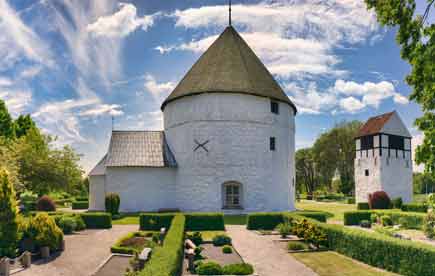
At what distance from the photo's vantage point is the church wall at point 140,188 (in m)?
26.7

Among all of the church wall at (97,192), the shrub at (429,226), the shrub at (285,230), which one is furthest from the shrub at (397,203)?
the church wall at (97,192)

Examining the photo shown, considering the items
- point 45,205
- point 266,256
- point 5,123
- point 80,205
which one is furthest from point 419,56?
point 5,123

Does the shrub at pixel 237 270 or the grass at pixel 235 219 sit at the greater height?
the shrub at pixel 237 270

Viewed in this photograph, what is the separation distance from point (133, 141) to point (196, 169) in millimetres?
7015

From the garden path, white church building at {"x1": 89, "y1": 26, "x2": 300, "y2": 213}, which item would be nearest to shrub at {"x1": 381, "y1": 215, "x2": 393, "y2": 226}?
white church building at {"x1": 89, "y1": 26, "x2": 300, "y2": 213}

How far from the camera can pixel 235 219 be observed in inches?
918

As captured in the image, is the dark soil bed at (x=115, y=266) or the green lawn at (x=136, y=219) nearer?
the dark soil bed at (x=115, y=266)

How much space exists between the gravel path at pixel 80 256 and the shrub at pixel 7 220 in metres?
1.09

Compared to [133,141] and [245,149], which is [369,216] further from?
[133,141]

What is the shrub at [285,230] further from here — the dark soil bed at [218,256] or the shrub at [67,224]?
the shrub at [67,224]

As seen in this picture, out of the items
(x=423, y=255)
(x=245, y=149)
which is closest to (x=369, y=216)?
(x=245, y=149)

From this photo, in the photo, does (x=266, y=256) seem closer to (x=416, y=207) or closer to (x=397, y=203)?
(x=416, y=207)

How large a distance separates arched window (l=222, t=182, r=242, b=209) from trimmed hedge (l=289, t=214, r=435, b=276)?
1158 cm

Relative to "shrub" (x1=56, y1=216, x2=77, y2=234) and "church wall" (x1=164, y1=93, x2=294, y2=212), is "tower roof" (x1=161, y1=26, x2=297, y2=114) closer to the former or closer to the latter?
"church wall" (x1=164, y1=93, x2=294, y2=212)
